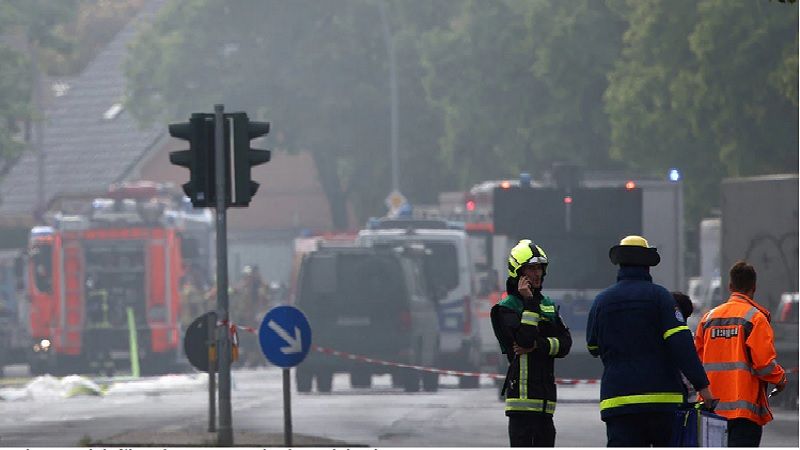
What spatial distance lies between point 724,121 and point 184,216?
9.75 meters

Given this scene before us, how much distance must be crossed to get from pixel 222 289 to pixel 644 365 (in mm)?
8583

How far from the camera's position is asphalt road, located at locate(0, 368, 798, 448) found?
21.6 m

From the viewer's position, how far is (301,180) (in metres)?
84.0

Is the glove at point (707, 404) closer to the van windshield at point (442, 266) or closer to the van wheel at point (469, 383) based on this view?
the van wheel at point (469, 383)

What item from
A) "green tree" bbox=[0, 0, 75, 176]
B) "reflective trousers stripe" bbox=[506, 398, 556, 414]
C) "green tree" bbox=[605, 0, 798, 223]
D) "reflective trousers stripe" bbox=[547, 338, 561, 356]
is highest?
"green tree" bbox=[0, 0, 75, 176]

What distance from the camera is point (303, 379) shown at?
3144 cm

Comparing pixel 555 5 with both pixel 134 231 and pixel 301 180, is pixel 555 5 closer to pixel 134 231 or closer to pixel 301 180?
pixel 134 231

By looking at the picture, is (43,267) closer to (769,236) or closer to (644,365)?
(769,236)

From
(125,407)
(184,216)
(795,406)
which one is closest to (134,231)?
(184,216)

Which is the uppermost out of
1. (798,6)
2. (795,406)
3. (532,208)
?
(798,6)

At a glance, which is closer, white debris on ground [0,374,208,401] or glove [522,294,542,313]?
glove [522,294,542,313]

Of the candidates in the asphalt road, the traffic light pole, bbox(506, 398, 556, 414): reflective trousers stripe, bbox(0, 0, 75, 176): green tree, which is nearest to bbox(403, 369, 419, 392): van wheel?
the asphalt road

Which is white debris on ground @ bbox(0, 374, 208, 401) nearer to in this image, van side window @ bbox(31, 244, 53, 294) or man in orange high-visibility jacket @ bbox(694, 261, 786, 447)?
van side window @ bbox(31, 244, 53, 294)

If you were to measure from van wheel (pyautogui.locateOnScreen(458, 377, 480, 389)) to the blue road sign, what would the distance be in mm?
13004
